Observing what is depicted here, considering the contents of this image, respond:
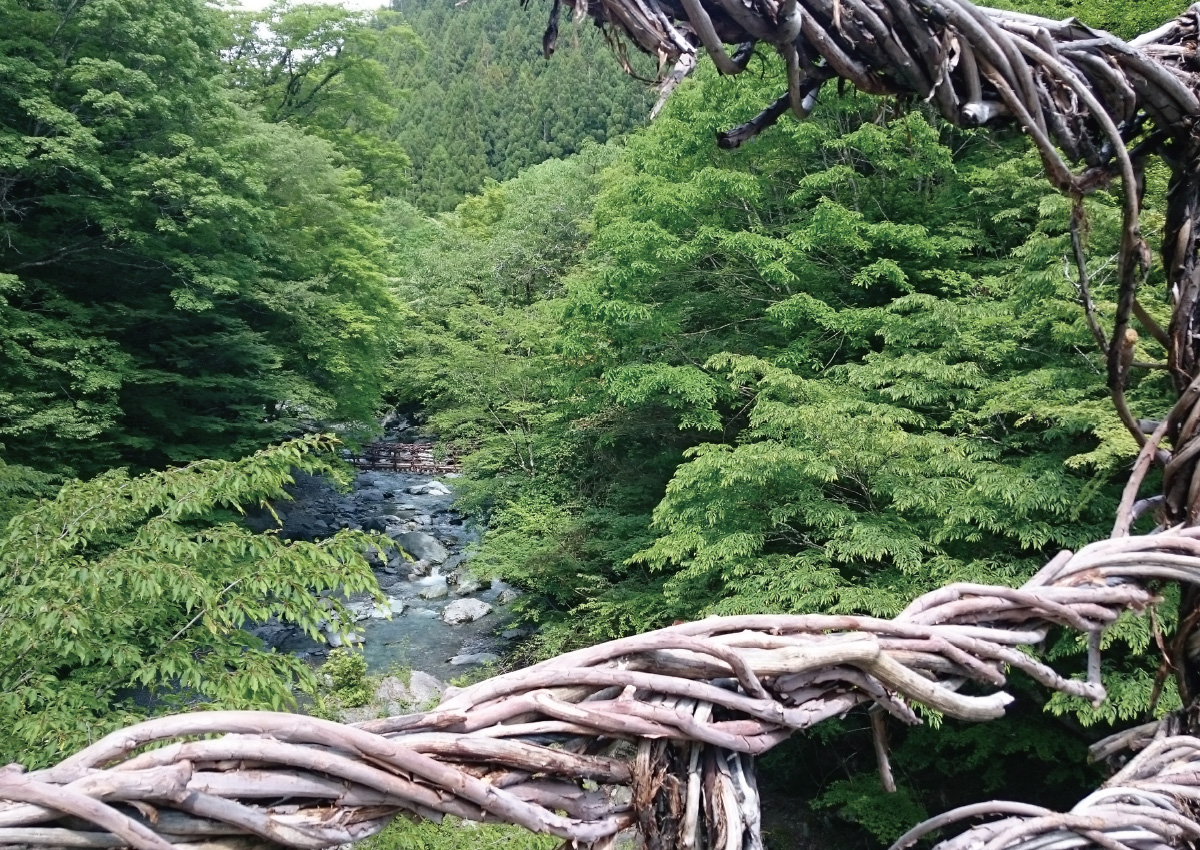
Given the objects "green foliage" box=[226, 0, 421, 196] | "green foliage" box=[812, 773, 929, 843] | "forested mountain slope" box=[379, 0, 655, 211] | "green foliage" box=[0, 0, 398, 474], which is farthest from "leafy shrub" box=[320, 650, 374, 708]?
"forested mountain slope" box=[379, 0, 655, 211]

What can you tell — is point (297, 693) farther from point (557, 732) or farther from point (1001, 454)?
point (557, 732)

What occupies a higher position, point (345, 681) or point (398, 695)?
point (345, 681)

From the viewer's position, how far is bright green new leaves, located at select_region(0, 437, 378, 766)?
3090 millimetres

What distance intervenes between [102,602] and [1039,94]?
12.5 ft

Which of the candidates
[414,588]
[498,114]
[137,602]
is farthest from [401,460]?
[498,114]

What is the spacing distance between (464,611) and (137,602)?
10028 millimetres

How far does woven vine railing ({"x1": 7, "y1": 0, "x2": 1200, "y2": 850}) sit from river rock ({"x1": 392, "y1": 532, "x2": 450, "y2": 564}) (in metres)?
15.6

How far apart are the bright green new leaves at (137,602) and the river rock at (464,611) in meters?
9.21

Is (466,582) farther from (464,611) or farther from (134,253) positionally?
(134,253)

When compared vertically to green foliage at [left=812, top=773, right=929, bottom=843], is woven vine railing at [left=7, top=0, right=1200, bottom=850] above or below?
above

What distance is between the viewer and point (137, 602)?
3.75 m

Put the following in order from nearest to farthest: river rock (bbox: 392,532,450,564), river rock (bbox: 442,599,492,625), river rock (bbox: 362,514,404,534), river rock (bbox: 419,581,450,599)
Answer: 1. river rock (bbox: 442,599,492,625)
2. river rock (bbox: 419,581,450,599)
3. river rock (bbox: 392,532,450,564)
4. river rock (bbox: 362,514,404,534)

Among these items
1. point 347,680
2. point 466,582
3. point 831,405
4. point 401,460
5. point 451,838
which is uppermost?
point 831,405

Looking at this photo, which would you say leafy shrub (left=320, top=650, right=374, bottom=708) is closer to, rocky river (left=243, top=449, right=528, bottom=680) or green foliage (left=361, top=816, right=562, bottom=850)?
rocky river (left=243, top=449, right=528, bottom=680)
